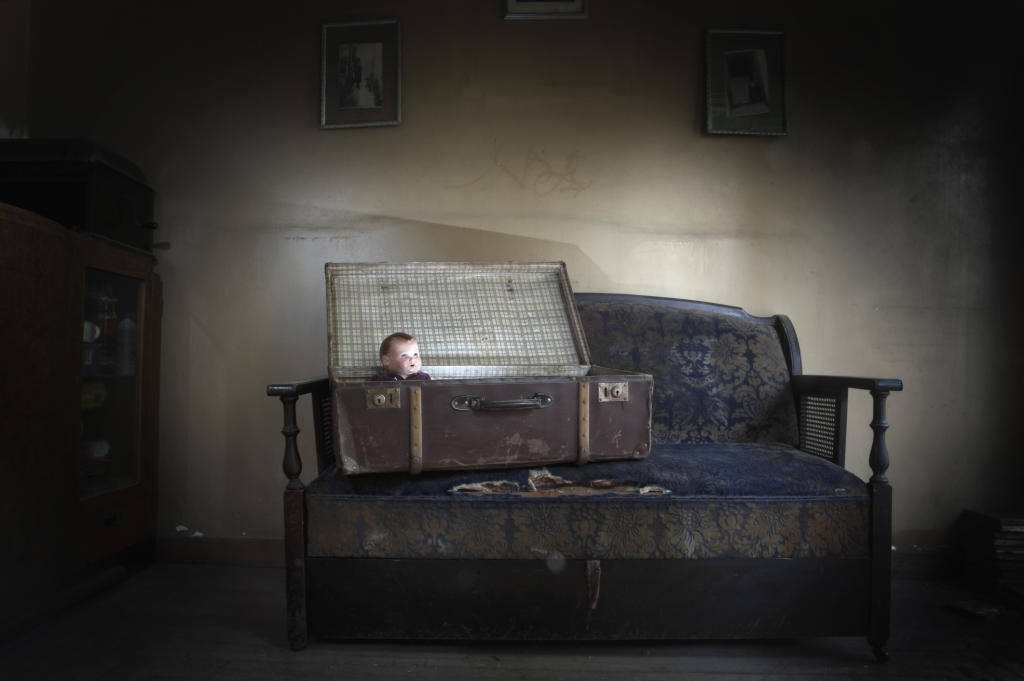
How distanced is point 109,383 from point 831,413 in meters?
2.81

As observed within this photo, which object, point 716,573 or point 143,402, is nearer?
point 716,573

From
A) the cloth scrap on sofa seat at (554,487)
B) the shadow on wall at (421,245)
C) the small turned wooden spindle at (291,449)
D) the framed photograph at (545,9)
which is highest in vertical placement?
the framed photograph at (545,9)

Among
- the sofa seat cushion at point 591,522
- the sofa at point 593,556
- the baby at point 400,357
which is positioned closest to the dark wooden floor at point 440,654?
the sofa at point 593,556

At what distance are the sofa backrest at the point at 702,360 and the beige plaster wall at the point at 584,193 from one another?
0.26 m

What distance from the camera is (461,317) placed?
2.11 metres

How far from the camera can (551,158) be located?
2.56 meters

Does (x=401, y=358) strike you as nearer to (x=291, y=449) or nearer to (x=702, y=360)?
(x=291, y=449)

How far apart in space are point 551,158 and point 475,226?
47 cm

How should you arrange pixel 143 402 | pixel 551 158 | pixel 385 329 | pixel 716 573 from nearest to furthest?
pixel 716 573, pixel 385 329, pixel 143 402, pixel 551 158

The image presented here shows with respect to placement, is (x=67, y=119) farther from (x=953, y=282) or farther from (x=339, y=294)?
(x=953, y=282)

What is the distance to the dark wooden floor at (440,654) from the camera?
62.7 inches

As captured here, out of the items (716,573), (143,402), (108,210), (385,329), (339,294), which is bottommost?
(716,573)

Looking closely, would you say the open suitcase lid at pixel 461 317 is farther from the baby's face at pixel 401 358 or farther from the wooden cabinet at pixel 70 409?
the wooden cabinet at pixel 70 409

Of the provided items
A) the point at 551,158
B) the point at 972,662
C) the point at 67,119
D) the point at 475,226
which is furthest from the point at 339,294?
the point at 972,662
